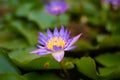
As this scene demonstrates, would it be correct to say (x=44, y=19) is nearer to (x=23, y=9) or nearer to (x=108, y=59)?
(x=23, y=9)

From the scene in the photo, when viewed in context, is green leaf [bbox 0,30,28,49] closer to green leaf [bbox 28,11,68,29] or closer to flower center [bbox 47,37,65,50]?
green leaf [bbox 28,11,68,29]

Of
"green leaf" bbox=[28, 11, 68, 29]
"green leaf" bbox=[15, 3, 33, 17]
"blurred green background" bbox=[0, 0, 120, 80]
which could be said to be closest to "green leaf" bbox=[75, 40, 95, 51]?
"blurred green background" bbox=[0, 0, 120, 80]

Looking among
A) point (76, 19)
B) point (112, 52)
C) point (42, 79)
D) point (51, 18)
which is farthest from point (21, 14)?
point (42, 79)

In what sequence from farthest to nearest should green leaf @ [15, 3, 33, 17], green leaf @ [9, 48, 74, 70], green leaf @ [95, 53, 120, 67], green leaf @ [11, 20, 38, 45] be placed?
1. green leaf @ [15, 3, 33, 17]
2. green leaf @ [11, 20, 38, 45]
3. green leaf @ [95, 53, 120, 67]
4. green leaf @ [9, 48, 74, 70]

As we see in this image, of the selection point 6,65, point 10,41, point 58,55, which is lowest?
point 10,41

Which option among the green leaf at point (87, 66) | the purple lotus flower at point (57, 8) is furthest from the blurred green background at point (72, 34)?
the purple lotus flower at point (57, 8)

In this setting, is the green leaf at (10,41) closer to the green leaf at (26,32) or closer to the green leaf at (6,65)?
the green leaf at (26,32)

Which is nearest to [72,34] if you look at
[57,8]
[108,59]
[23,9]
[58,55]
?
[57,8]
